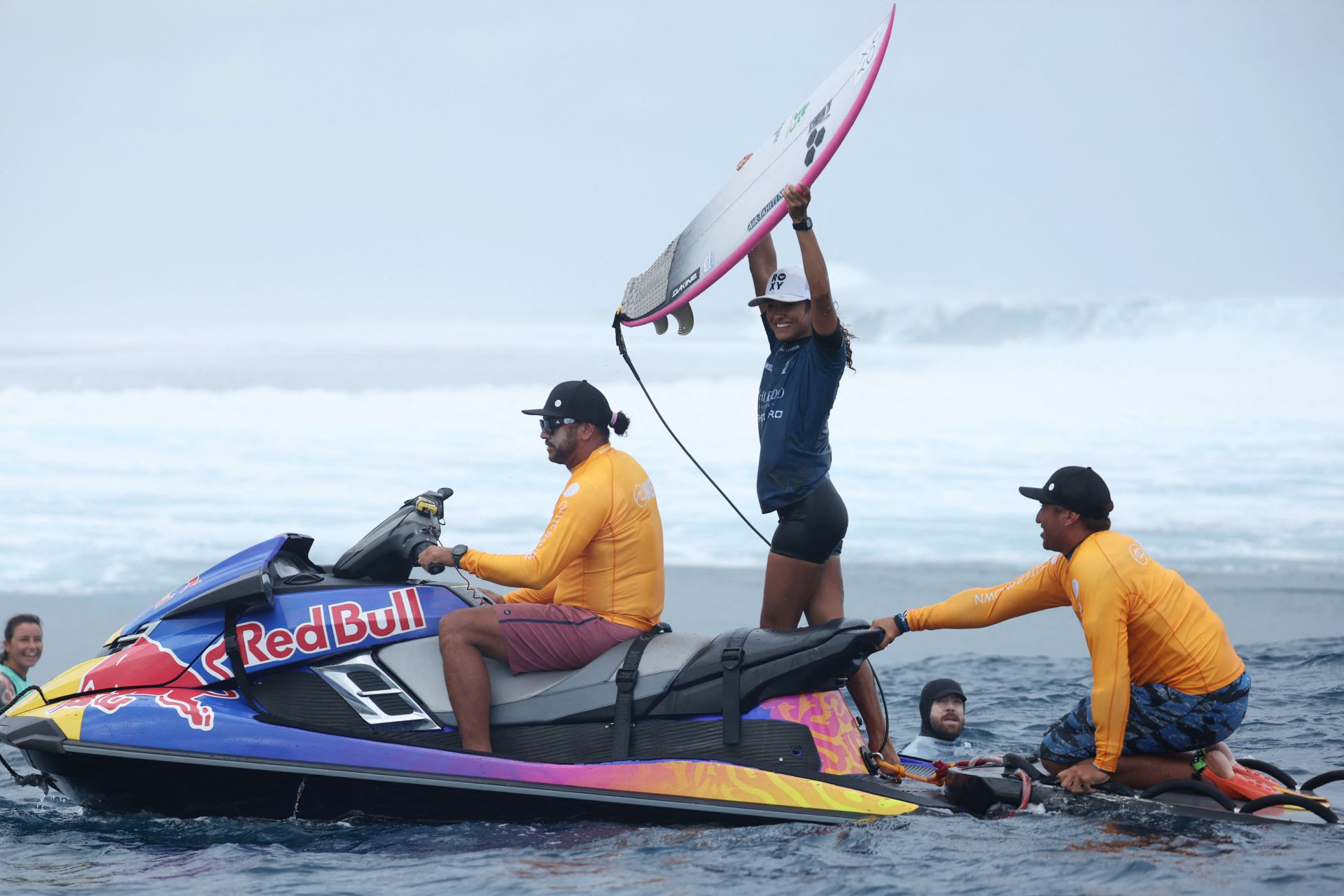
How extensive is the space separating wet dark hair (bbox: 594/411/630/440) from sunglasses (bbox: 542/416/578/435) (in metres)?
0.11

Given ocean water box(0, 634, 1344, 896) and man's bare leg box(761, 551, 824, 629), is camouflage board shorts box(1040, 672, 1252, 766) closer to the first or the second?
ocean water box(0, 634, 1344, 896)

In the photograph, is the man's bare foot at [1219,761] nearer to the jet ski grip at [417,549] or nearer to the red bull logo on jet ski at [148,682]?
the jet ski grip at [417,549]

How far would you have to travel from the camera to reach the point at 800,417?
5.40 meters

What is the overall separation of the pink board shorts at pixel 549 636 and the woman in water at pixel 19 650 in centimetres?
367

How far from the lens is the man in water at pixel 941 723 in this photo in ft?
24.0

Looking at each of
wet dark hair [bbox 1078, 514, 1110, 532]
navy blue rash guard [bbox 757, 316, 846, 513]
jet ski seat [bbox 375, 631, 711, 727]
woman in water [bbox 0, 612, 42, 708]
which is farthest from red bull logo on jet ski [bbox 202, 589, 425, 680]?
woman in water [bbox 0, 612, 42, 708]

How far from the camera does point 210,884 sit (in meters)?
4.58

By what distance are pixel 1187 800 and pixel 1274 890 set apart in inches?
34.7

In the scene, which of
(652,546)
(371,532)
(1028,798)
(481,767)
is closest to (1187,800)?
(1028,798)

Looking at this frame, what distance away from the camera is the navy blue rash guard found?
17.6 ft

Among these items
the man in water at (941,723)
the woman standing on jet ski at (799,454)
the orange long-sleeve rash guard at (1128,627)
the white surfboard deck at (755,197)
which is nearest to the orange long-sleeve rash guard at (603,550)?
the woman standing on jet ski at (799,454)

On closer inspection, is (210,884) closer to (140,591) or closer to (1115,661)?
(1115,661)

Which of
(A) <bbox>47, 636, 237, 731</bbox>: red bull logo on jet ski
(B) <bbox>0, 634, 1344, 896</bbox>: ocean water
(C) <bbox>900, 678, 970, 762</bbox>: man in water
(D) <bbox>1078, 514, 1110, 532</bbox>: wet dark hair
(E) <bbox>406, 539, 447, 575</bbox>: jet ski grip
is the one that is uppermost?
(D) <bbox>1078, 514, 1110, 532</bbox>: wet dark hair

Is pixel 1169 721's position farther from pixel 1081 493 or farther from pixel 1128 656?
pixel 1081 493
